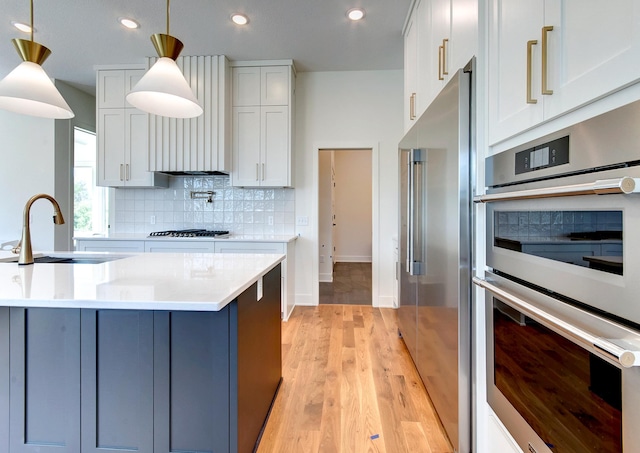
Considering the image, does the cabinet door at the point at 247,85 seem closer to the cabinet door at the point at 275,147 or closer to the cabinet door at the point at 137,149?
the cabinet door at the point at 275,147

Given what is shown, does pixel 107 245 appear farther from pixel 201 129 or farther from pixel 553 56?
pixel 553 56

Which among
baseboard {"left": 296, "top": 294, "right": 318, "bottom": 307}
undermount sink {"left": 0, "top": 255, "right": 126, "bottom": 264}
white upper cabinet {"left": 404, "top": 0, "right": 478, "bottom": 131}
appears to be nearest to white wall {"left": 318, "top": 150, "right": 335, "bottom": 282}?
baseboard {"left": 296, "top": 294, "right": 318, "bottom": 307}

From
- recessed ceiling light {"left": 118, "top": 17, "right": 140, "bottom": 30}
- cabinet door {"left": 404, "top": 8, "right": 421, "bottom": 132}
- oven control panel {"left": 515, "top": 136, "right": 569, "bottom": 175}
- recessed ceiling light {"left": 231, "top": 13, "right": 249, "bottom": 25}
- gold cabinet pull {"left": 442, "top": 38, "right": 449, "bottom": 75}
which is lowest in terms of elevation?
oven control panel {"left": 515, "top": 136, "right": 569, "bottom": 175}

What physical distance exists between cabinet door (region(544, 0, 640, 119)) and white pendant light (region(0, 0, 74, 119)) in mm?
2132

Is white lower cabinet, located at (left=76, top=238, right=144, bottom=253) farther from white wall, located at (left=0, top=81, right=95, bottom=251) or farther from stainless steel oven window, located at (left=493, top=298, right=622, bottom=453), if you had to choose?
stainless steel oven window, located at (left=493, top=298, right=622, bottom=453)

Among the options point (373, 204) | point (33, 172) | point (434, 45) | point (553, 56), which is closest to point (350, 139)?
point (373, 204)

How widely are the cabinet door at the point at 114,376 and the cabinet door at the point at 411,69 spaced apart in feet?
7.48

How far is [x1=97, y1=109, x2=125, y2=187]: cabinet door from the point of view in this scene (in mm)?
3586

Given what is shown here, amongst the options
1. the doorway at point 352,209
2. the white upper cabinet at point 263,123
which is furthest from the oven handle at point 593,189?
the doorway at point 352,209

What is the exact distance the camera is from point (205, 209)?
3.91 meters

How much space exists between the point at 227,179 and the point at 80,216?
317cm

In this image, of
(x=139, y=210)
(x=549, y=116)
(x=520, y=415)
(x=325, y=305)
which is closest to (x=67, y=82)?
(x=139, y=210)

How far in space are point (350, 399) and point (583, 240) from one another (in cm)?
161

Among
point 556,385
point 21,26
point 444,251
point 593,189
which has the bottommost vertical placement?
point 556,385
